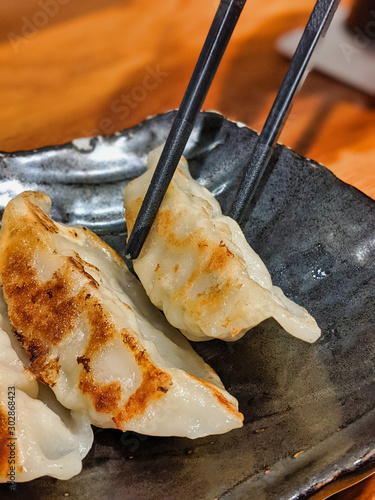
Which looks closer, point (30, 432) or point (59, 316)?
point (30, 432)

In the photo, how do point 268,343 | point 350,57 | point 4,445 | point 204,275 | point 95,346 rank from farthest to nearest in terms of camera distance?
point 350,57
point 268,343
point 204,275
point 95,346
point 4,445

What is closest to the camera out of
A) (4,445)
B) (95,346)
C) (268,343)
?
(4,445)

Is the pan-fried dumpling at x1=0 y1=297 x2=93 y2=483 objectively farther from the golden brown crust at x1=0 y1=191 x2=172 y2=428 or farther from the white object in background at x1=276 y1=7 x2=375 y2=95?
the white object in background at x1=276 y1=7 x2=375 y2=95

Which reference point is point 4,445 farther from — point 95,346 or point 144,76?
point 144,76

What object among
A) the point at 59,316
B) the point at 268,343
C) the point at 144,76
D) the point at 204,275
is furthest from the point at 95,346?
the point at 144,76

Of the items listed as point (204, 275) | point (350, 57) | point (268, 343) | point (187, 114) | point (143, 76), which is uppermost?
point (187, 114)

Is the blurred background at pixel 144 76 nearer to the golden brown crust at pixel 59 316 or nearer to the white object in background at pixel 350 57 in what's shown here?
Result: the white object in background at pixel 350 57
